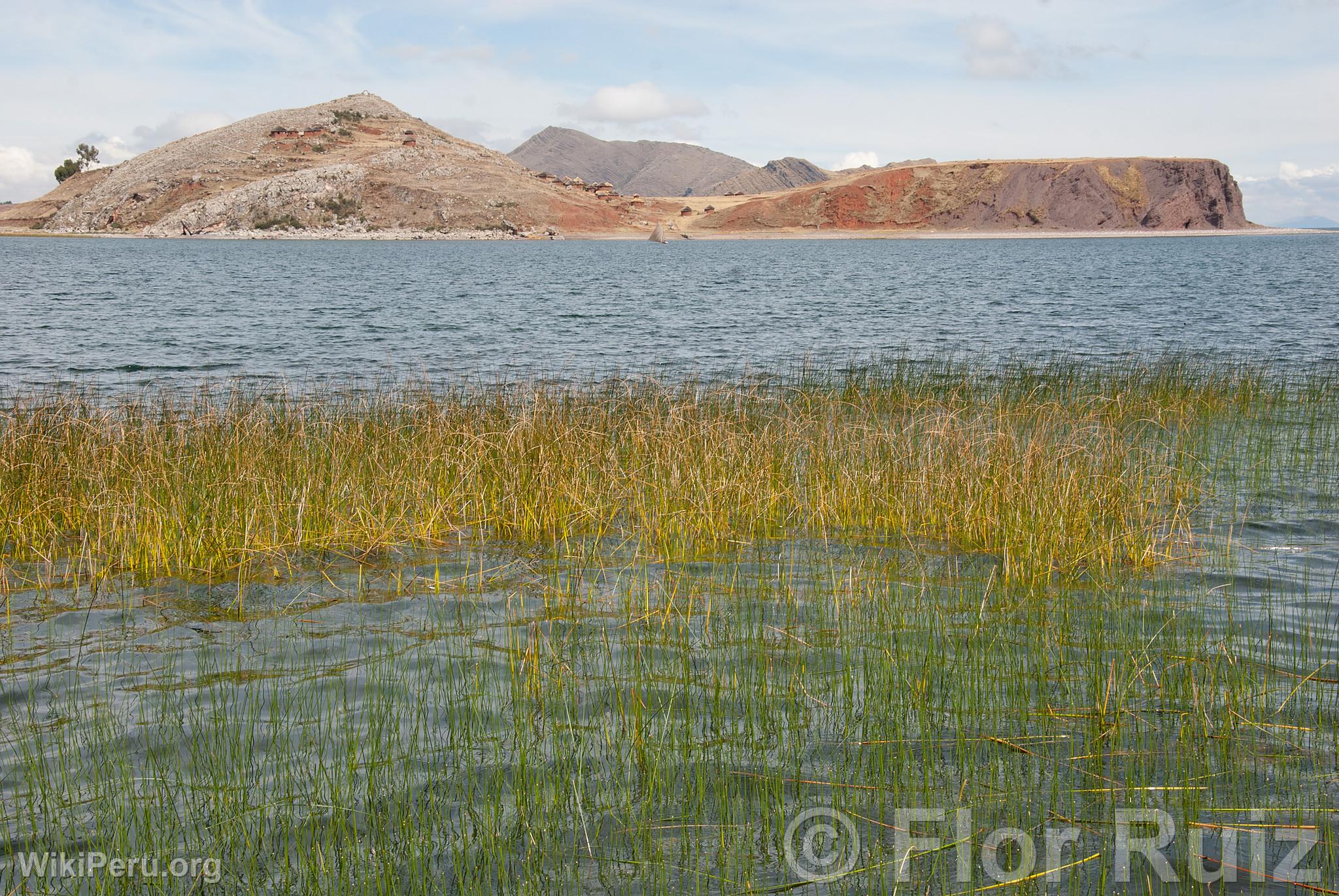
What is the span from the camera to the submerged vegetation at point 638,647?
353cm

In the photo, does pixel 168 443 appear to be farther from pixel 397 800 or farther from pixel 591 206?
pixel 591 206

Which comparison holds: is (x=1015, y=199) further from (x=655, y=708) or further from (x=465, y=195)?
(x=655, y=708)

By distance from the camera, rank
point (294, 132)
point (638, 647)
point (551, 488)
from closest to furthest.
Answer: point (638, 647)
point (551, 488)
point (294, 132)

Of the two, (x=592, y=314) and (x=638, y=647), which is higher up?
(x=592, y=314)

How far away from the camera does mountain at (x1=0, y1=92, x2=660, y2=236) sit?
116 m

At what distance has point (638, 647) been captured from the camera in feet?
14.9

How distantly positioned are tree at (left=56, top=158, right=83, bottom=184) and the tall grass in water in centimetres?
17084

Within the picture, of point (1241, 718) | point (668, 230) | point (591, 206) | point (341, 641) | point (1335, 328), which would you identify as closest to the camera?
point (1241, 718)

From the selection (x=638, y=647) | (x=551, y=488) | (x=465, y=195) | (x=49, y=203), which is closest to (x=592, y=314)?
Answer: (x=551, y=488)

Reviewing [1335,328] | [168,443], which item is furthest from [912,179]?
[168,443]

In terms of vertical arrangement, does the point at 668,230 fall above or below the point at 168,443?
above

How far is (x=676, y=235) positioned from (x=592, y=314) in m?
113

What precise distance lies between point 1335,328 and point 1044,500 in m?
24.9

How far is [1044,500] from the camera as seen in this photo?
679 centimetres
